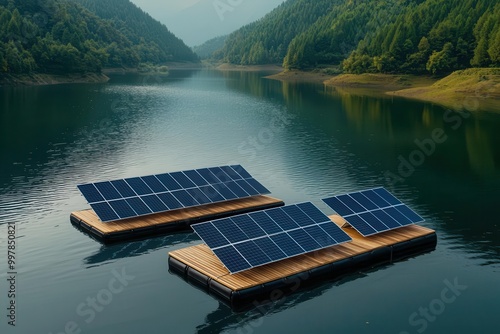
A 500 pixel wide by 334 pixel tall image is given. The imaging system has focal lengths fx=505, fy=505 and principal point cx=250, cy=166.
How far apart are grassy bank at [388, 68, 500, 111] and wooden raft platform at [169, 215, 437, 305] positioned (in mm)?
112207

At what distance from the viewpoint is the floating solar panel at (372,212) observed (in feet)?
148

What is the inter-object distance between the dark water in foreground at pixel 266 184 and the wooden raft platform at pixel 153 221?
1063 millimetres

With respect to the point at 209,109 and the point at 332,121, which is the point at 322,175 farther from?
the point at 209,109

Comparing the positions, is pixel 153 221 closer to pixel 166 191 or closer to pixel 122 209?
pixel 122 209

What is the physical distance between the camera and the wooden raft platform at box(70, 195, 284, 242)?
45.9m

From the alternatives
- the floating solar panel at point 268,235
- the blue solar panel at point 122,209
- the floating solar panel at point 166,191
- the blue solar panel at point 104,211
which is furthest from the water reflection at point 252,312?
the floating solar panel at point 166,191

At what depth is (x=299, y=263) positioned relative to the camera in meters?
39.0

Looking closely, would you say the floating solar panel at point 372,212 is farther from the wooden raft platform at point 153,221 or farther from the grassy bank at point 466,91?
the grassy bank at point 466,91

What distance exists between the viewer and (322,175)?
69938 millimetres

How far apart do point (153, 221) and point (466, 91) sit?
475ft

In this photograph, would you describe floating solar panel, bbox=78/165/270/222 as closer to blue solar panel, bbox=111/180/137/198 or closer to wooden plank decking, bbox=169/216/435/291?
blue solar panel, bbox=111/180/137/198

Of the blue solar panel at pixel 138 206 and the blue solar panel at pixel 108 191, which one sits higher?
the blue solar panel at pixel 108 191

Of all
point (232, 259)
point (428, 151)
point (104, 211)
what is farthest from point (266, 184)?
point (428, 151)

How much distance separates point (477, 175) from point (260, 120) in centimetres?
6414
